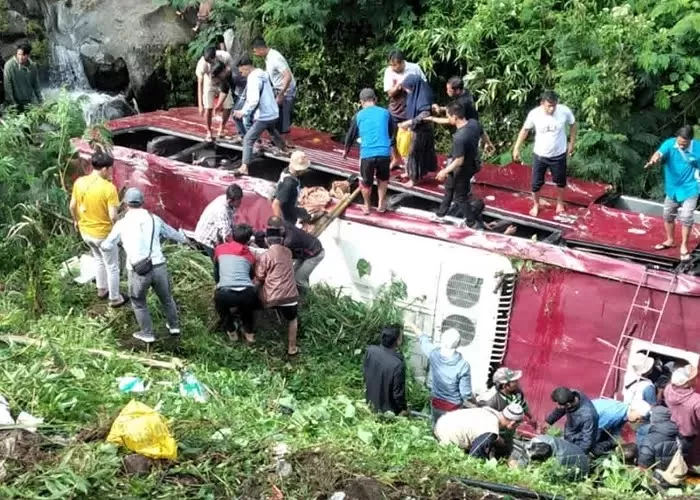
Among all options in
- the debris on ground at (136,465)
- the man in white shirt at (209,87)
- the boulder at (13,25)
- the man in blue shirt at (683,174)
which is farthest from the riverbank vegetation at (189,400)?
the boulder at (13,25)

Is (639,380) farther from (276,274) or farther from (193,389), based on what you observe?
(193,389)

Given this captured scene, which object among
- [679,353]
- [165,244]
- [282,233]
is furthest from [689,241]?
[165,244]

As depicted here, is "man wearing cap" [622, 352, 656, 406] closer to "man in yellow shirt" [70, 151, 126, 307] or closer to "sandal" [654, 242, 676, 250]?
"sandal" [654, 242, 676, 250]

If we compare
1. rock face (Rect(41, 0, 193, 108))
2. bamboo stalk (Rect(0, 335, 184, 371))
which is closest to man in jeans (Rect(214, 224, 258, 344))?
bamboo stalk (Rect(0, 335, 184, 371))

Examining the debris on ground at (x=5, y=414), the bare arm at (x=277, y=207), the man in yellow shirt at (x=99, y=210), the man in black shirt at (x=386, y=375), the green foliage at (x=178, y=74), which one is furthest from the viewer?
the green foliage at (x=178, y=74)

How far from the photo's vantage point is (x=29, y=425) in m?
6.78

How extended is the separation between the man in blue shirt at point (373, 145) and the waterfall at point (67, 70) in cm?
955

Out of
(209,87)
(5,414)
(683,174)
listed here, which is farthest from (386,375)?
(209,87)

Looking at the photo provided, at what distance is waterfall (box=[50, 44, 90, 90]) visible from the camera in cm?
1872

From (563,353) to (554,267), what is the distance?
81 cm

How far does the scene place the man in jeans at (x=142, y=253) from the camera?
9227 millimetres

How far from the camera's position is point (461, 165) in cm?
1027

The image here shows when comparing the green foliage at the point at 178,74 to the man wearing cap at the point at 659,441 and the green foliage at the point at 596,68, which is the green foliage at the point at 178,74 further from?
the man wearing cap at the point at 659,441

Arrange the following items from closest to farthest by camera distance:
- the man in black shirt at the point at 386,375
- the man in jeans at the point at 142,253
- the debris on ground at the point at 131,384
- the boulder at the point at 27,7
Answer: the debris on ground at the point at 131,384, the man in black shirt at the point at 386,375, the man in jeans at the point at 142,253, the boulder at the point at 27,7
